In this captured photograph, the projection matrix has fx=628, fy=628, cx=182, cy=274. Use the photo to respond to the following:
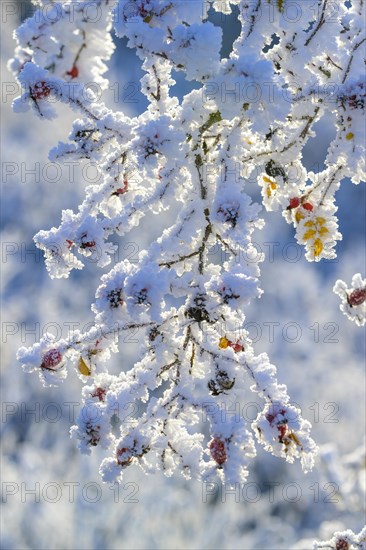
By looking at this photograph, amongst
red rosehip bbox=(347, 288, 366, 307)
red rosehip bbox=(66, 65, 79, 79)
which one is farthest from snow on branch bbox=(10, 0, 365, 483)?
red rosehip bbox=(347, 288, 366, 307)

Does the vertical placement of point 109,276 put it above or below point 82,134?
below

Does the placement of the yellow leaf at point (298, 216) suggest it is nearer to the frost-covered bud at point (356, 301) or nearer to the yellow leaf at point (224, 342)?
the frost-covered bud at point (356, 301)

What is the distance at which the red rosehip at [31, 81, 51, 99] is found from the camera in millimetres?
2051

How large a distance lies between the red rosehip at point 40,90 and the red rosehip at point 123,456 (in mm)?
1316

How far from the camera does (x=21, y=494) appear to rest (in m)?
8.80

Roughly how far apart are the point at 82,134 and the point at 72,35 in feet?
1.51

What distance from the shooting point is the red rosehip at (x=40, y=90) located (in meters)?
2.05

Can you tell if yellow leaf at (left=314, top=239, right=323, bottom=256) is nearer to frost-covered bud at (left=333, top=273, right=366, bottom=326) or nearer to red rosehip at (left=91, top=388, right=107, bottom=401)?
frost-covered bud at (left=333, top=273, right=366, bottom=326)

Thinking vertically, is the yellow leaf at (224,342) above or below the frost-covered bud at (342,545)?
above

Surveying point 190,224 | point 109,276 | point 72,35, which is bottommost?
point 109,276

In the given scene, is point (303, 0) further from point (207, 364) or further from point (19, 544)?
point (19, 544)

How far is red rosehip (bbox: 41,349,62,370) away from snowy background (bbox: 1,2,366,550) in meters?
1.06

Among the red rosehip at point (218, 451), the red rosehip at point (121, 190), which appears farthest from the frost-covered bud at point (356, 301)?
the red rosehip at point (121, 190)

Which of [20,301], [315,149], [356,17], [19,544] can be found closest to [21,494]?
[19,544]
